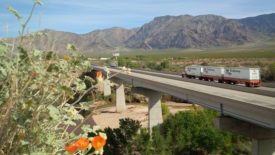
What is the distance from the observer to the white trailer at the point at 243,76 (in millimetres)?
35531

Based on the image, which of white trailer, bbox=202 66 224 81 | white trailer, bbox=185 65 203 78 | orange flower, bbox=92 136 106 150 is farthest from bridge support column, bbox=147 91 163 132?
orange flower, bbox=92 136 106 150

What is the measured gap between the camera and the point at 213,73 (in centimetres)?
4212

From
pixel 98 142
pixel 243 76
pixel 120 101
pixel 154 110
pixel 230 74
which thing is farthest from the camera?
pixel 120 101

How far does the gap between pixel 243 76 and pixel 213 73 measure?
18.5ft

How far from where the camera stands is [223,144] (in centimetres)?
2773

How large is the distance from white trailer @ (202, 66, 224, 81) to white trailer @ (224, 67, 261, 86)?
933 millimetres

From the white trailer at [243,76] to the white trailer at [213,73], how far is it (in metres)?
0.93

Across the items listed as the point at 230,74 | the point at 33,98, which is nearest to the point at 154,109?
the point at 230,74

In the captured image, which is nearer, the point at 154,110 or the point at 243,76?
the point at 243,76

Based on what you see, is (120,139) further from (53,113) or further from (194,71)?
(53,113)

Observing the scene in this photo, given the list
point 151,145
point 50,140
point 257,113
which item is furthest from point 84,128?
point 151,145

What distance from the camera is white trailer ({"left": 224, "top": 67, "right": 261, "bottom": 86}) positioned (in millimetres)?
35531

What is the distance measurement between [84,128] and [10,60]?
0.87m

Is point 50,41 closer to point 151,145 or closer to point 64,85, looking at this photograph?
point 64,85
